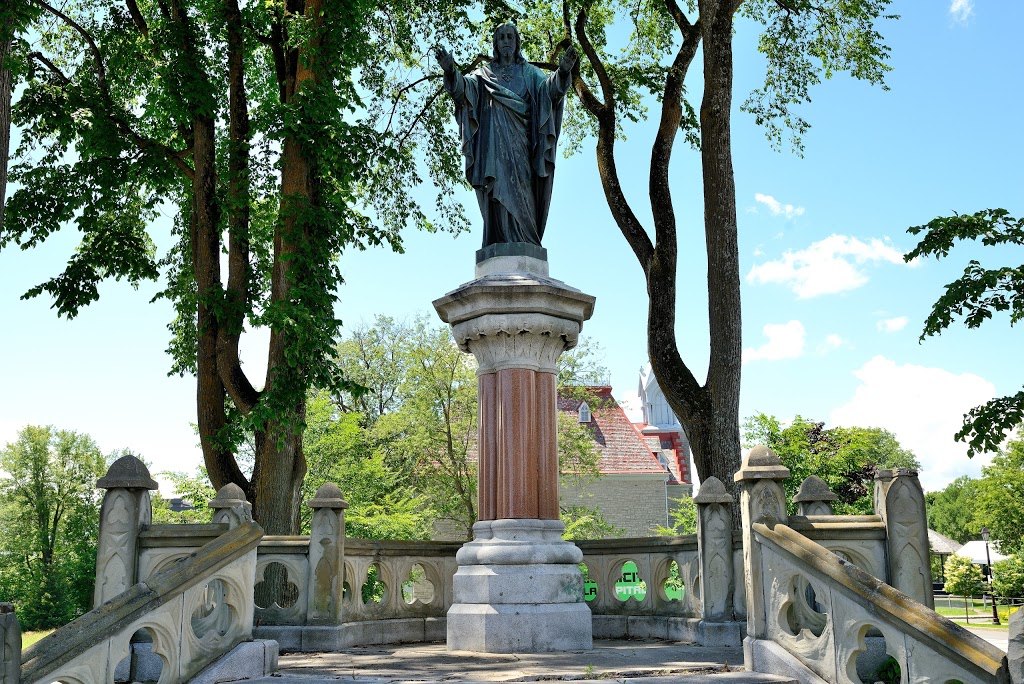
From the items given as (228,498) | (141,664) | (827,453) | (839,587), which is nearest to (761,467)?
(839,587)

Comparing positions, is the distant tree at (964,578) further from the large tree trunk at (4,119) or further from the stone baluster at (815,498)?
the large tree trunk at (4,119)

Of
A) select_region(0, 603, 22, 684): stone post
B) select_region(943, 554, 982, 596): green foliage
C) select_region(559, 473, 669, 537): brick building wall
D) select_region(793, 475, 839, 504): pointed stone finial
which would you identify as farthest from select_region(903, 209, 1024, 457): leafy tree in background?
select_region(559, 473, 669, 537): brick building wall

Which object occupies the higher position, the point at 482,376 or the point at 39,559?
the point at 482,376

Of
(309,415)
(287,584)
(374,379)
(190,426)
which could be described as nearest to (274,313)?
(287,584)

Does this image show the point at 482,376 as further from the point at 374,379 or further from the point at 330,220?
the point at 374,379

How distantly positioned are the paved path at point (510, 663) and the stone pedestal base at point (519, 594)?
0.65 feet

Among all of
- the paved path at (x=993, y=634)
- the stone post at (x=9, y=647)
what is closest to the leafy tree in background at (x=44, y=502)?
the paved path at (x=993, y=634)

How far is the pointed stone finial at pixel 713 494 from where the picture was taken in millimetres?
10180

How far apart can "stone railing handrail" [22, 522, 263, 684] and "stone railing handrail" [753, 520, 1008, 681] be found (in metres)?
4.17

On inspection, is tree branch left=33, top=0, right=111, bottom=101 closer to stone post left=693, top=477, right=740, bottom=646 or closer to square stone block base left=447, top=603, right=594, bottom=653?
square stone block base left=447, top=603, right=594, bottom=653

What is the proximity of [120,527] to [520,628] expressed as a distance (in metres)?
3.70

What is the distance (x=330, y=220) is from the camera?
14164mm

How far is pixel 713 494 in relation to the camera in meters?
10.2

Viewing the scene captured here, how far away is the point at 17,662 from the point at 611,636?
7847 mm
